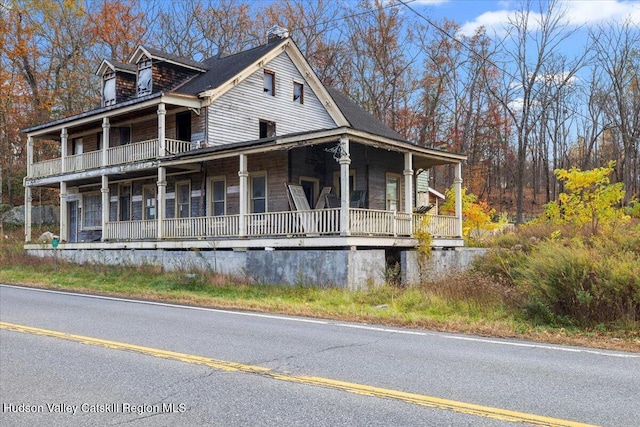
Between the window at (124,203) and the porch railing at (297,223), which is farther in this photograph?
the window at (124,203)

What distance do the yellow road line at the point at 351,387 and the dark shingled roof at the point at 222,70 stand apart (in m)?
17.6

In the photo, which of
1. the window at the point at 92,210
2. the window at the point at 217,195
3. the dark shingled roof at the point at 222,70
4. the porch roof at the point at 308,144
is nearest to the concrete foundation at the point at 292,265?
the porch roof at the point at 308,144

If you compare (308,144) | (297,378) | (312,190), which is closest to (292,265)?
(308,144)

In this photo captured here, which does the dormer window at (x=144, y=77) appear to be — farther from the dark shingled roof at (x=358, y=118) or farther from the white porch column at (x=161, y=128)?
the dark shingled roof at (x=358, y=118)

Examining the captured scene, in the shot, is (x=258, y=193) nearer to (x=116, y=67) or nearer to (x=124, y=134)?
(x=124, y=134)

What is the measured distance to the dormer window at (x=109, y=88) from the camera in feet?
91.4

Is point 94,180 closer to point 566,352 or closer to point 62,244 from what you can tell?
point 62,244

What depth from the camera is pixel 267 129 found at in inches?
1051

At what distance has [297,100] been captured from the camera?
27875 millimetres

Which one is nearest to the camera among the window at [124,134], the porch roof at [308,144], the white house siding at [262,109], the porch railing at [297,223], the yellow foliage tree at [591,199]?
the porch roof at [308,144]

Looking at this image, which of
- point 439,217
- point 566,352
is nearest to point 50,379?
point 566,352

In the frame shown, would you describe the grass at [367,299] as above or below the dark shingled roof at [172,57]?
below

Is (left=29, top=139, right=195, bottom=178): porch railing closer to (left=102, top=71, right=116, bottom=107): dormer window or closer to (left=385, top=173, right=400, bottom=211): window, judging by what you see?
(left=102, top=71, right=116, bottom=107): dormer window

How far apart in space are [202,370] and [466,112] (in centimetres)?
4478
